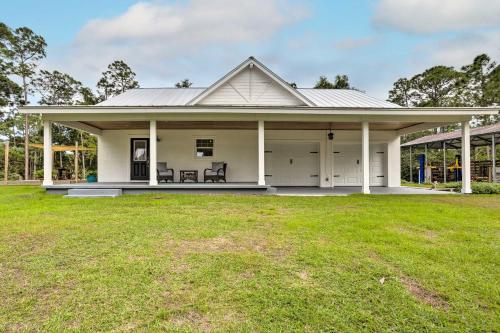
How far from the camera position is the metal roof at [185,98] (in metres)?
11.9

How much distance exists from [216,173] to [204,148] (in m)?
1.33

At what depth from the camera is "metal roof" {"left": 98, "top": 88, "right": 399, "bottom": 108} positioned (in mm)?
11863

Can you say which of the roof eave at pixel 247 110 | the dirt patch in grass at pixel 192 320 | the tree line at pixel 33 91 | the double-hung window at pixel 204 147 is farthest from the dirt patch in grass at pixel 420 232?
the tree line at pixel 33 91

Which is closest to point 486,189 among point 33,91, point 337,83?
point 337,83

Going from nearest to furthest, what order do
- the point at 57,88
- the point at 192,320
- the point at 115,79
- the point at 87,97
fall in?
the point at 192,320
the point at 87,97
the point at 57,88
the point at 115,79

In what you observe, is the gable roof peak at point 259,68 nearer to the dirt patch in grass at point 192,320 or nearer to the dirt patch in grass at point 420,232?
the dirt patch in grass at point 420,232

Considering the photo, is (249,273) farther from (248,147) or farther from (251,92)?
(248,147)

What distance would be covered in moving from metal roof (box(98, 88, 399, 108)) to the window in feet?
5.70

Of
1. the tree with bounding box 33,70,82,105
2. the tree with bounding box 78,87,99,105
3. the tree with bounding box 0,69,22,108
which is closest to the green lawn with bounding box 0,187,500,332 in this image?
the tree with bounding box 0,69,22,108

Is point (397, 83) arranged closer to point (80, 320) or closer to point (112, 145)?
point (112, 145)

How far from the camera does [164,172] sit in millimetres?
11477

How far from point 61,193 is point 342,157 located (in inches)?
432

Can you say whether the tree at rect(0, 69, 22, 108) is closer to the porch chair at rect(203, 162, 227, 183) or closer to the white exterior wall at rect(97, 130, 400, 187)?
the white exterior wall at rect(97, 130, 400, 187)

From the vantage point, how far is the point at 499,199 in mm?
8430
